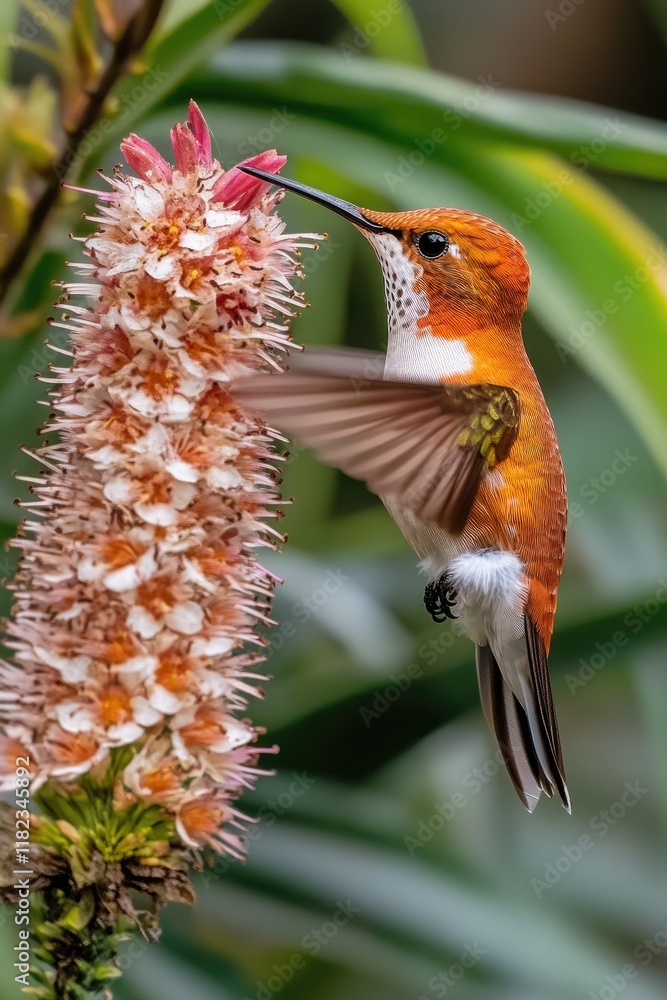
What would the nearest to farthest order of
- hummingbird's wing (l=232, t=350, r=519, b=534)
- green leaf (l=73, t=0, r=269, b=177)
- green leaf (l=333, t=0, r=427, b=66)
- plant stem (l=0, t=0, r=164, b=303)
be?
1. hummingbird's wing (l=232, t=350, r=519, b=534)
2. plant stem (l=0, t=0, r=164, b=303)
3. green leaf (l=73, t=0, r=269, b=177)
4. green leaf (l=333, t=0, r=427, b=66)

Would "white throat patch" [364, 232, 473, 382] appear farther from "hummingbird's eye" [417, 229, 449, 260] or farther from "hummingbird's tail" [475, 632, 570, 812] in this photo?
"hummingbird's tail" [475, 632, 570, 812]

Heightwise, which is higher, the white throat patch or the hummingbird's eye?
the hummingbird's eye

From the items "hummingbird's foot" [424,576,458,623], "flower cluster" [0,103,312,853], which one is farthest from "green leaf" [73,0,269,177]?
"hummingbird's foot" [424,576,458,623]

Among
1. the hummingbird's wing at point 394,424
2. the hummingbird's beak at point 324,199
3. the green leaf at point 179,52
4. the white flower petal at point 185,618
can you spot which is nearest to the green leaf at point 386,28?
the green leaf at point 179,52

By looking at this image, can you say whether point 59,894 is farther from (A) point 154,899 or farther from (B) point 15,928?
(B) point 15,928

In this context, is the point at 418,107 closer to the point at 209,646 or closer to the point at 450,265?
the point at 450,265

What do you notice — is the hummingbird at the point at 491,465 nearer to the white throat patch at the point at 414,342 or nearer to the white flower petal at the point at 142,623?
the white throat patch at the point at 414,342

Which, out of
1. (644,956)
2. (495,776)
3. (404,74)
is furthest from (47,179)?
(644,956)
